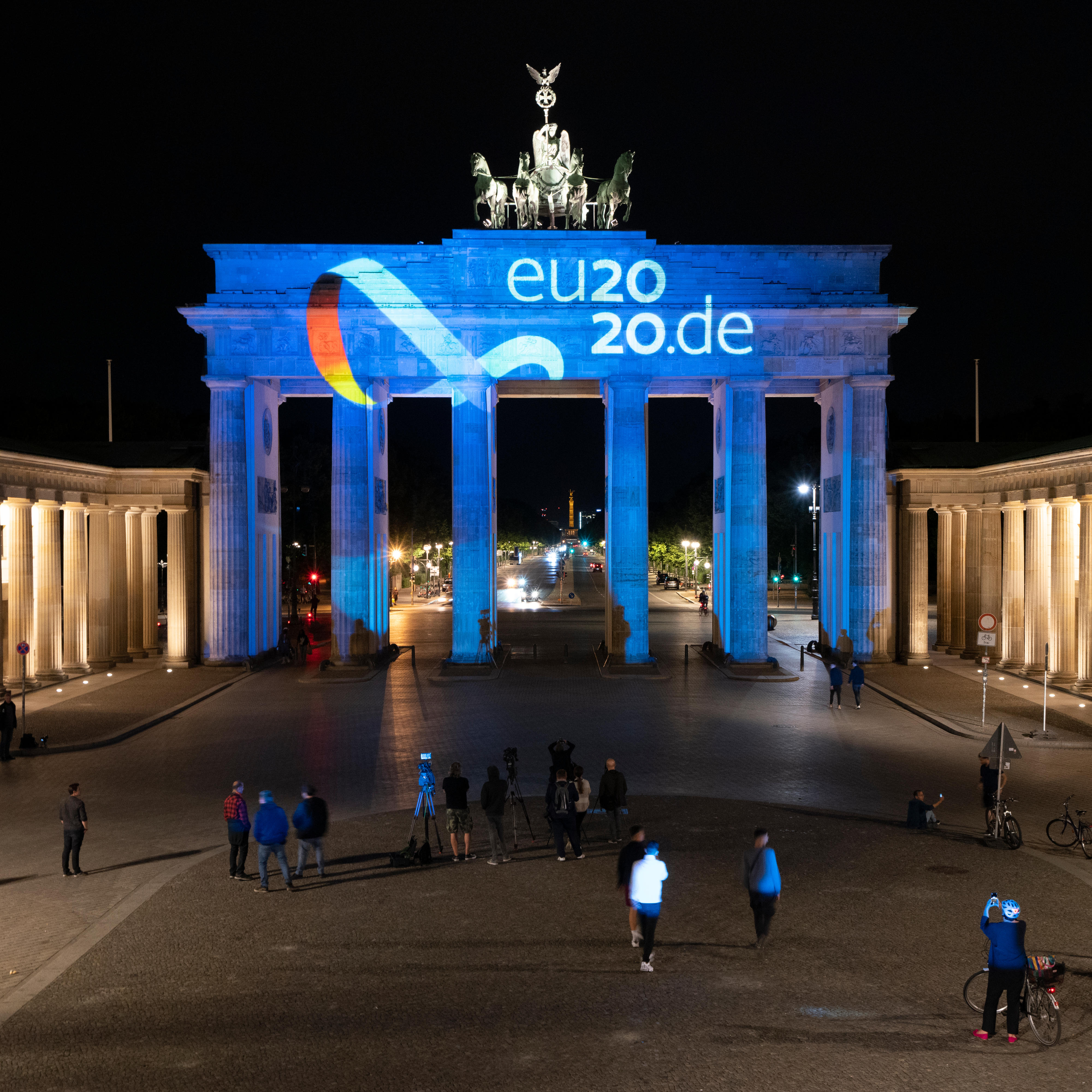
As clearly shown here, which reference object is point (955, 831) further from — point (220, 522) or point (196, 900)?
point (220, 522)

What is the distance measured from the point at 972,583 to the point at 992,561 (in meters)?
1.75

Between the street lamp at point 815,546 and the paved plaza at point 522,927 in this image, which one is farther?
the street lamp at point 815,546

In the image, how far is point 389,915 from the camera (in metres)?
11.9

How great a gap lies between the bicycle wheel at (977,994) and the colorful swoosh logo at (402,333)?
28976mm

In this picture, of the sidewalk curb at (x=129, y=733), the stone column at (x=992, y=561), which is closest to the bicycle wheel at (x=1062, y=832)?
the sidewalk curb at (x=129, y=733)

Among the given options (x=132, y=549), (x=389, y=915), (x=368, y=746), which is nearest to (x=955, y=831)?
(x=389, y=915)

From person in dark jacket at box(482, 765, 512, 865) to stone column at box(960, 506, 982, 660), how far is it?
101 feet

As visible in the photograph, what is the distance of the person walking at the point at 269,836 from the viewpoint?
1284 cm

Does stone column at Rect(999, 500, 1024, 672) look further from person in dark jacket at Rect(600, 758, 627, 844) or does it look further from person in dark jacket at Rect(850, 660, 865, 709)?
person in dark jacket at Rect(600, 758, 627, 844)

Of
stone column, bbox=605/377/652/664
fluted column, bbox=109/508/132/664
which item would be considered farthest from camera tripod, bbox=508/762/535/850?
fluted column, bbox=109/508/132/664

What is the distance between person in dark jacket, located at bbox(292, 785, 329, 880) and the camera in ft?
43.5

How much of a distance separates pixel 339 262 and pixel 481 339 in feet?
19.7

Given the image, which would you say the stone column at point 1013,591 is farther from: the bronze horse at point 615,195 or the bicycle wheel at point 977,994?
the bicycle wheel at point 977,994

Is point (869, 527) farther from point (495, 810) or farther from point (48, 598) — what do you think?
point (48, 598)
